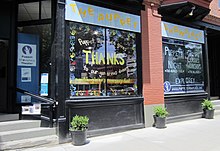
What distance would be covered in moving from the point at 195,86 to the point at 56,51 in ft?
22.8

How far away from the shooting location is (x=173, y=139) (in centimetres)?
642

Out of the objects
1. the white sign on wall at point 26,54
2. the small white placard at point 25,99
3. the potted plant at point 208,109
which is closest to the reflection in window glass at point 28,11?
the white sign on wall at point 26,54

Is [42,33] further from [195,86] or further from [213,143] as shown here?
[195,86]

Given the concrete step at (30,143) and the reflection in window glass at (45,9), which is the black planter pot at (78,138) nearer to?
the concrete step at (30,143)

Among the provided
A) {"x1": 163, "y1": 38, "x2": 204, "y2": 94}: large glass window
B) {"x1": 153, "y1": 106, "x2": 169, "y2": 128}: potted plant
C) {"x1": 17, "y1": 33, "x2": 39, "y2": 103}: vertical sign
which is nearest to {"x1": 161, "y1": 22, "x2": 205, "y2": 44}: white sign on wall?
{"x1": 163, "y1": 38, "x2": 204, "y2": 94}: large glass window

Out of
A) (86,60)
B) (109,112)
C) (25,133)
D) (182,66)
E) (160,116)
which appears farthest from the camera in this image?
(182,66)

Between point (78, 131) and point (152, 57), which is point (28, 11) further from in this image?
point (152, 57)

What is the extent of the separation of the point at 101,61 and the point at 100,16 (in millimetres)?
1527

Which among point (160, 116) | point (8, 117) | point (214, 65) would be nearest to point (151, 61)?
point (160, 116)

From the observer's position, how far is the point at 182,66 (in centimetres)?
986

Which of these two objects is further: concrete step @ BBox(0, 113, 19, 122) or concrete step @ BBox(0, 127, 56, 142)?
concrete step @ BBox(0, 113, 19, 122)

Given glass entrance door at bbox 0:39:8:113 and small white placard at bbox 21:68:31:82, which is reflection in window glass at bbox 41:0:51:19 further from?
small white placard at bbox 21:68:31:82

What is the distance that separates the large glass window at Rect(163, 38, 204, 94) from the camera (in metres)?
9.27

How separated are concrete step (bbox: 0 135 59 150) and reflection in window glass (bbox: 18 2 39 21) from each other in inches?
160
